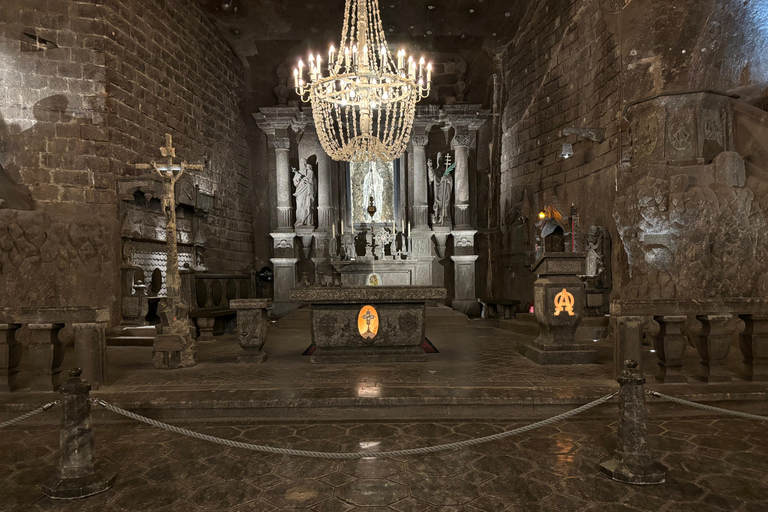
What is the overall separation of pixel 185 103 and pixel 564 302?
28.0 feet

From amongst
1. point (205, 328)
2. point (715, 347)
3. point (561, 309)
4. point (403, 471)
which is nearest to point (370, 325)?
point (561, 309)

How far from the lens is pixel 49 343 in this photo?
4.70m

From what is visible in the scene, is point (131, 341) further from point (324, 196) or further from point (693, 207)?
point (693, 207)

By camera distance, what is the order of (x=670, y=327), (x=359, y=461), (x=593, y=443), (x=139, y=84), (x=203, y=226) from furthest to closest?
(x=203, y=226) → (x=139, y=84) → (x=670, y=327) → (x=593, y=443) → (x=359, y=461)

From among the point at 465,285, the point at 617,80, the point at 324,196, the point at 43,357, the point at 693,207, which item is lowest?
the point at 43,357

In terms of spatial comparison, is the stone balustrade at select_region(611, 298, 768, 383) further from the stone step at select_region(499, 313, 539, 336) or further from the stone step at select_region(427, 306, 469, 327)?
the stone step at select_region(427, 306, 469, 327)

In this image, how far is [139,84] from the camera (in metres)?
8.48

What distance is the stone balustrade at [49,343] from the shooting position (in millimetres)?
4613

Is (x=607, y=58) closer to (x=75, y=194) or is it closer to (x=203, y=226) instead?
(x=203, y=226)

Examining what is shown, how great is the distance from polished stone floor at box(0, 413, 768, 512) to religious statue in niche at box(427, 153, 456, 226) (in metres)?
7.59

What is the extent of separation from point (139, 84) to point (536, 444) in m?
8.80

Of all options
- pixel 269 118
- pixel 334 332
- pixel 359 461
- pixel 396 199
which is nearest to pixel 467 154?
pixel 396 199

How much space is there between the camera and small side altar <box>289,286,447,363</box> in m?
5.92

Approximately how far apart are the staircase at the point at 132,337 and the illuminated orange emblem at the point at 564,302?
610 centimetres
